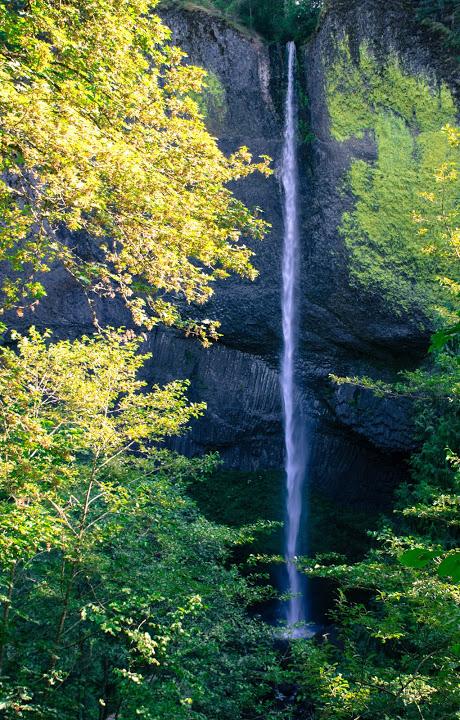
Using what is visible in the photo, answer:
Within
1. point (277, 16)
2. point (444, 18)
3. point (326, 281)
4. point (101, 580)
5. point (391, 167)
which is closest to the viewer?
point (101, 580)

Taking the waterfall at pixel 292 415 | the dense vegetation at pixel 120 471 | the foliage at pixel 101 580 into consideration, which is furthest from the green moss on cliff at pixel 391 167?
the foliage at pixel 101 580

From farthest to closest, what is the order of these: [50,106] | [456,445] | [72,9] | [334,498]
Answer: [334,498] → [456,445] → [72,9] → [50,106]

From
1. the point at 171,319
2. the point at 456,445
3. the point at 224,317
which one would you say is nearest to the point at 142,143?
the point at 171,319

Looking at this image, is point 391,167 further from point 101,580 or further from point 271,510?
point 101,580

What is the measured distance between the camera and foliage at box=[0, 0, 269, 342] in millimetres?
4500

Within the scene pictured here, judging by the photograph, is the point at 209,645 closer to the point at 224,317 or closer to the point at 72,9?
the point at 72,9

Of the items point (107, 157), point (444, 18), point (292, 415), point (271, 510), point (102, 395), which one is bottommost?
point (271, 510)

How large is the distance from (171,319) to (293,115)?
12.1 m

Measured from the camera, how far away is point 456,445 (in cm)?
1129

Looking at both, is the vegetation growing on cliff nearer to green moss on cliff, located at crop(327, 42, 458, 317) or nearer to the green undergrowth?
the green undergrowth

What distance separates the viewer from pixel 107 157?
4805mm

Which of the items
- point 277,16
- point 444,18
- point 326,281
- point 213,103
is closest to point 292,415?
point 326,281

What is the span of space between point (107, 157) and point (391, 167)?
38.2 feet

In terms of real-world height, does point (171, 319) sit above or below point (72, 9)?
below
